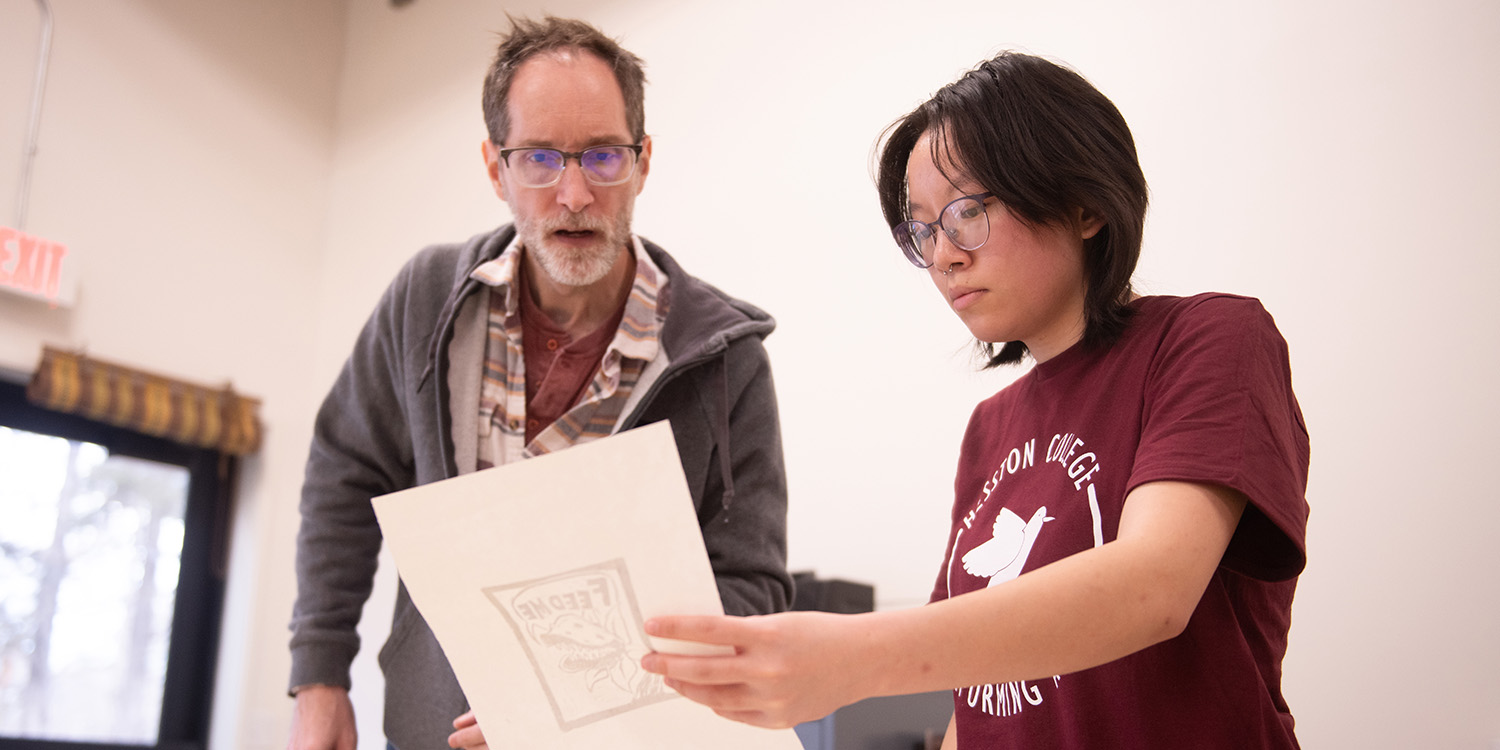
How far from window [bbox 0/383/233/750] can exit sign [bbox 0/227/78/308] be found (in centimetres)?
32

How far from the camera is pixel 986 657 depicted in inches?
21.6

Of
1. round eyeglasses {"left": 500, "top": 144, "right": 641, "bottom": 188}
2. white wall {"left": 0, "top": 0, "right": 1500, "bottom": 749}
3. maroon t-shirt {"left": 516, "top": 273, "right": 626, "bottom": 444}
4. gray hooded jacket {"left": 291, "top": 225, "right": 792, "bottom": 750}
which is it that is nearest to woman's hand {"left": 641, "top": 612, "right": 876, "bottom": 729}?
gray hooded jacket {"left": 291, "top": 225, "right": 792, "bottom": 750}

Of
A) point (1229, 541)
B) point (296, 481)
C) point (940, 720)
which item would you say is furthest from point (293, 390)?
point (1229, 541)

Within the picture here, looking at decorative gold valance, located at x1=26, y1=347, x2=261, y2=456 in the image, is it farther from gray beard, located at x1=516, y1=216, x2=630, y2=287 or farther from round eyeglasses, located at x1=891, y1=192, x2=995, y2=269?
round eyeglasses, located at x1=891, y1=192, x2=995, y2=269

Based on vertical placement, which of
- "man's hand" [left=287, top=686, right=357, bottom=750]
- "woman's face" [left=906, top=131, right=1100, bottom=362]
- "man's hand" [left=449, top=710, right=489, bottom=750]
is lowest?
"man's hand" [left=287, top=686, right=357, bottom=750]

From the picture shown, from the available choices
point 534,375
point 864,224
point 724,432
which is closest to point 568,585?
point 724,432

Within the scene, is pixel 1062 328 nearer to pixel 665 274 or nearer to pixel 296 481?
pixel 665 274

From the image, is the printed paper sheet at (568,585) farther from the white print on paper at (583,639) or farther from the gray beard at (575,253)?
the gray beard at (575,253)

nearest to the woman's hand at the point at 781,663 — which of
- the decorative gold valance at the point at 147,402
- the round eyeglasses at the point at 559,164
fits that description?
the round eyeglasses at the point at 559,164

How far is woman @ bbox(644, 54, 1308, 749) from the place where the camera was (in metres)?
0.55

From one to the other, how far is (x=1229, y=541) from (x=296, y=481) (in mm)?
3493

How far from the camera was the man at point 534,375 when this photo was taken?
46.4 inches

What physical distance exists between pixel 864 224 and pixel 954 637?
6.70 feet

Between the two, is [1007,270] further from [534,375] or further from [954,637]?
[534,375]
